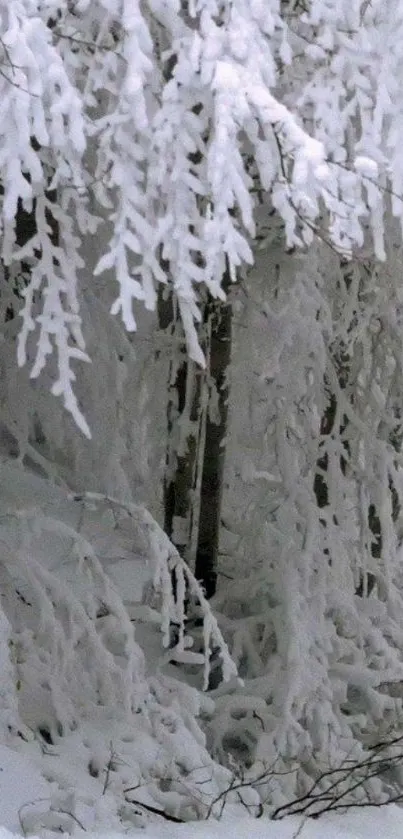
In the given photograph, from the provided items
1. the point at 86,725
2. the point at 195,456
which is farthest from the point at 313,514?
the point at 86,725

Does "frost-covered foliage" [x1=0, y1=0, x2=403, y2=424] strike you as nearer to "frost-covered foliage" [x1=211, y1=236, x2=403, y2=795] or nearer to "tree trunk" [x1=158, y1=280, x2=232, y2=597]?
"frost-covered foliage" [x1=211, y1=236, x2=403, y2=795]

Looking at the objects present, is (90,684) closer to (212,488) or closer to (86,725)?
(86,725)

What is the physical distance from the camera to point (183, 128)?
288cm

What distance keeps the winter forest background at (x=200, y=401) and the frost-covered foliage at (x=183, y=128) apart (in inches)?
0.4

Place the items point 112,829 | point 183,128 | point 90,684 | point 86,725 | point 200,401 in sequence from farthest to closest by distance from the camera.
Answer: point 200,401
point 90,684
point 86,725
point 112,829
point 183,128

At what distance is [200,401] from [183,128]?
3265 millimetres

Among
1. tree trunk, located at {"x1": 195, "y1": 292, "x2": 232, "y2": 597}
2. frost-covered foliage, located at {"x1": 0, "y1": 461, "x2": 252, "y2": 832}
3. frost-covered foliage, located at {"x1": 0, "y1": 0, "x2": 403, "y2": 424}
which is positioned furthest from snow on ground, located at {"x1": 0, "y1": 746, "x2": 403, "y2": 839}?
tree trunk, located at {"x1": 195, "y1": 292, "x2": 232, "y2": 597}

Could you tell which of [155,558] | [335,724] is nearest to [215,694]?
[335,724]

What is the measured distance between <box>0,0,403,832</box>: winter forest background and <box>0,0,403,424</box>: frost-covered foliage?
10mm

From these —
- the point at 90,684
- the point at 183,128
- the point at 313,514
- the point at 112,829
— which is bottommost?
the point at 112,829

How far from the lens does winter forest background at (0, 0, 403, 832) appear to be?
2.85 metres

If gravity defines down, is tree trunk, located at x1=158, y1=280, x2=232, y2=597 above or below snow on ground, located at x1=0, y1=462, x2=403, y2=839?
above

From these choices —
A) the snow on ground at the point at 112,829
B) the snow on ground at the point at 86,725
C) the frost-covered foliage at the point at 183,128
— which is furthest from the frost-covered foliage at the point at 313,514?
the frost-covered foliage at the point at 183,128

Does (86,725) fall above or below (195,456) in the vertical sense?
below
